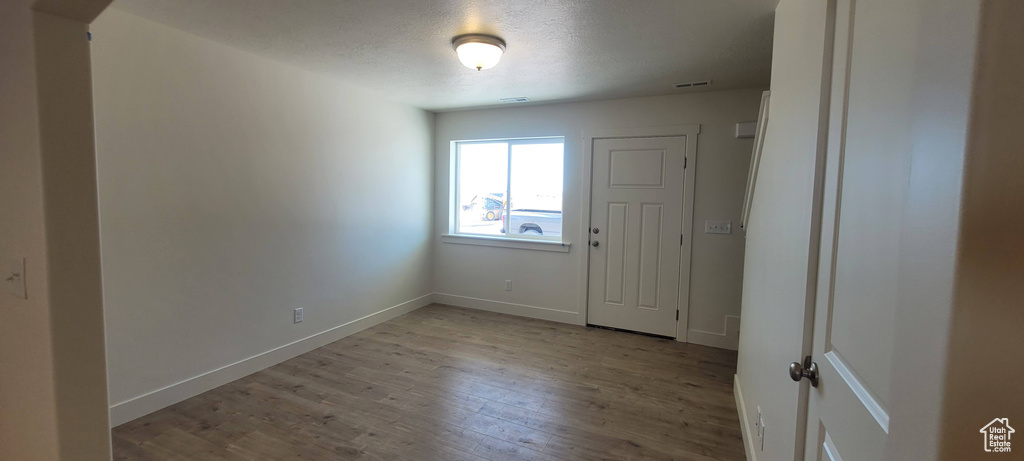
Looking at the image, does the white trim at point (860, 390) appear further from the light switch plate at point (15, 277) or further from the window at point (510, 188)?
the window at point (510, 188)

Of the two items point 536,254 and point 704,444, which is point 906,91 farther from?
point 536,254

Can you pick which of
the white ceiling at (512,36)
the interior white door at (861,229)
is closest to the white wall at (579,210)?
the white ceiling at (512,36)

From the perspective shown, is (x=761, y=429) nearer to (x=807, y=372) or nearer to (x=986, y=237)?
(x=807, y=372)

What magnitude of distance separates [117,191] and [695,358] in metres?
4.15

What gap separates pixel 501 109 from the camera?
4.57 metres

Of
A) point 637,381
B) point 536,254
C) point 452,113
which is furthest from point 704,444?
point 452,113

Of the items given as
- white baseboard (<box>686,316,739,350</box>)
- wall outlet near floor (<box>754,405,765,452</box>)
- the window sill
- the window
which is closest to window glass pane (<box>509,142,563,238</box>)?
the window

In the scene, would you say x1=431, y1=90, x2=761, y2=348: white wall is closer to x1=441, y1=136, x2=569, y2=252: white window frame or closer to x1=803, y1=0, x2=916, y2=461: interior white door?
x1=441, y1=136, x2=569, y2=252: white window frame

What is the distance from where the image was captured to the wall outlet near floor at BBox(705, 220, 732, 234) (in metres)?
3.66

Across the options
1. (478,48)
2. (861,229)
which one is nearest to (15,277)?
(478,48)

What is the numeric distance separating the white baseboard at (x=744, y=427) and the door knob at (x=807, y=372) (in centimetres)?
103

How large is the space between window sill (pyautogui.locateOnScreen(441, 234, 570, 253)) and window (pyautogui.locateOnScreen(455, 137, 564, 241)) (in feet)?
0.37

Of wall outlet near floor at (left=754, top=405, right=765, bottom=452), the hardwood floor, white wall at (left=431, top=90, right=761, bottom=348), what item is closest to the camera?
wall outlet near floor at (left=754, top=405, right=765, bottom=452)

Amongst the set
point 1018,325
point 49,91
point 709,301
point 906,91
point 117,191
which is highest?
point 49,91
